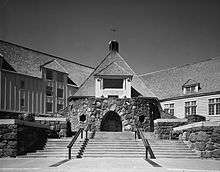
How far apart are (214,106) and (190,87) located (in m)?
3.60

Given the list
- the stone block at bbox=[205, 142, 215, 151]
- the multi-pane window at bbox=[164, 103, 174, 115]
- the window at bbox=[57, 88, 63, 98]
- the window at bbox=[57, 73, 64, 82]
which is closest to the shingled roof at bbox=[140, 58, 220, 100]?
the multi-pane window at bbox=[164, 103, 174, 115]

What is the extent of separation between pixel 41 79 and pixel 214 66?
18523 mm

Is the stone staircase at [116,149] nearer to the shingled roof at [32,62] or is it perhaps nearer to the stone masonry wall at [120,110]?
the stone masonry wall at [120,110]

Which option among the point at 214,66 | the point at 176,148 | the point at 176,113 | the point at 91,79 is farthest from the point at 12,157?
the point at 214,66

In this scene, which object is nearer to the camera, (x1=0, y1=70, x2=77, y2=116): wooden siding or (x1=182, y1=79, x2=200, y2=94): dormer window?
(x1=0, y1=70, x2=77, y2=116): wooden siding

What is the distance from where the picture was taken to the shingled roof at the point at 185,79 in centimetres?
3167

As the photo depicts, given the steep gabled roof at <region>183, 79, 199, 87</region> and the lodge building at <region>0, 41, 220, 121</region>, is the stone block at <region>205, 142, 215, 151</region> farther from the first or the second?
the steep gabled roof at <region>183, 79, 199, 87</region>

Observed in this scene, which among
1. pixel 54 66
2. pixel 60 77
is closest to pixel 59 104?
pixel 60 77

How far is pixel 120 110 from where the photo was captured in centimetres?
2744

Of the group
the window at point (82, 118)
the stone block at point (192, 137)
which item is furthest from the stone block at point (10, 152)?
the window at point (82, 118)

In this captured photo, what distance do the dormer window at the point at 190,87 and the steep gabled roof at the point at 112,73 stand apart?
449cm

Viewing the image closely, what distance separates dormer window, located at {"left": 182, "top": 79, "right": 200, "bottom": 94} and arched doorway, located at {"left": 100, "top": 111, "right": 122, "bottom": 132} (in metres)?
8.66

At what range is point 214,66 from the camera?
33.7 metres

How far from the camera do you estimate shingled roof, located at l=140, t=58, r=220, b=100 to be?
104 ft
